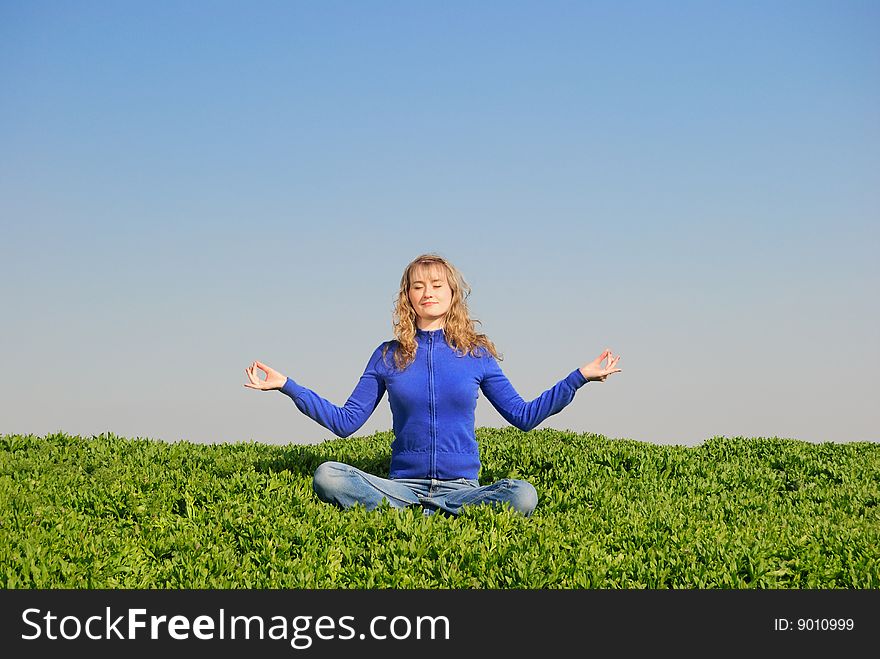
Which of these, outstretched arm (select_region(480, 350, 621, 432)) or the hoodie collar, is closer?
outstretched arm (select_region(480, 350, 621, 432))

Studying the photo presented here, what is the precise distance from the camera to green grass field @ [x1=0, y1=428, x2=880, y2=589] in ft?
19.0

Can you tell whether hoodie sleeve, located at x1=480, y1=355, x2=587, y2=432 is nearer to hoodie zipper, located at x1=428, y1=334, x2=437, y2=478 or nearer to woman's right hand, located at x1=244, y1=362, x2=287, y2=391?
hoodie zipper, located at x1=428, y1=334, x2=437, y2=478

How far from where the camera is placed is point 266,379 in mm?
7156

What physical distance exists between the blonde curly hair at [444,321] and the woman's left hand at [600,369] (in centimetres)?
94

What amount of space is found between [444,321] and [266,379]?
1.61 metres

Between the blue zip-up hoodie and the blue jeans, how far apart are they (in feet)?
0.38

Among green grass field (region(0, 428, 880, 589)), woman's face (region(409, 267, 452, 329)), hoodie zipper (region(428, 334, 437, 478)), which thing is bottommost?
green grass field (region(0, 428, 880, 589))

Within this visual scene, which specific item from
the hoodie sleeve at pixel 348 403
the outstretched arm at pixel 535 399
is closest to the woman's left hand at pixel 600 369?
the outstretched arm at pixel 535 399

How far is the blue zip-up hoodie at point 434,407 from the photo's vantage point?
23.6 ft

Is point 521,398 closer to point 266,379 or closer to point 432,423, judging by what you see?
point 432,423

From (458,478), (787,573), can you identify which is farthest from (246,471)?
(787,573)

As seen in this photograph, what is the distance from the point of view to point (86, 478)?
29.1ft

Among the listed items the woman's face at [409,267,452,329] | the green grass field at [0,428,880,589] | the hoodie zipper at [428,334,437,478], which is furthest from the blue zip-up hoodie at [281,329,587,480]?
the green grass field at [0,428,880,589]

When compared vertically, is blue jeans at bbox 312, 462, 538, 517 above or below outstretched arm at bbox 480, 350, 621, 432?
below
